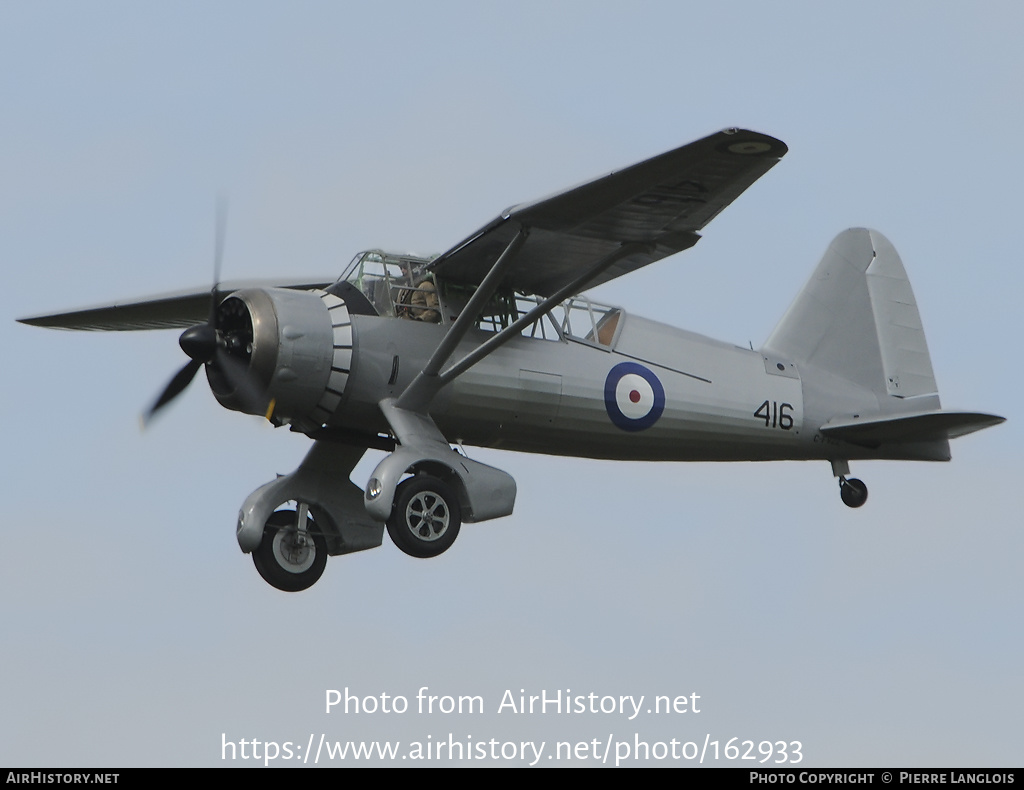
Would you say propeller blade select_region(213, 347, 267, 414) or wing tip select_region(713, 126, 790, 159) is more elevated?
wing tip select_region(713, 126, 790, 159)

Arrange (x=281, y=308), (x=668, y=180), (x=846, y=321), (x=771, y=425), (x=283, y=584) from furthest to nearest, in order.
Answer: (x=846, y=321) → (x=771, y=425) → (x=283, y=584) → (x=281, y=308) → (x=668, y=180)

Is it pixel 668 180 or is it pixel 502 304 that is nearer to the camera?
pixel 668 180

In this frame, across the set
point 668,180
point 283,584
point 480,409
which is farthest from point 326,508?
point 668,180

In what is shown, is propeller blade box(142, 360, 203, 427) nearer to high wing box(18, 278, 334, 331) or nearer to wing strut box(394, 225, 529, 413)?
high wing box(18, 278, 334, 331)

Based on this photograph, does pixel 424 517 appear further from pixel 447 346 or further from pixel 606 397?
pixel 606 397

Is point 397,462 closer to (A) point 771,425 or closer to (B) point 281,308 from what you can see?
(B) point 281,308

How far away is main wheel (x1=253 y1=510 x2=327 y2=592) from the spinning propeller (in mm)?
1639

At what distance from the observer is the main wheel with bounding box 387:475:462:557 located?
589 inches

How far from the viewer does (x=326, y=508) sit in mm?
16516

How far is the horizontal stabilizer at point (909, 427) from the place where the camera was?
670 inches

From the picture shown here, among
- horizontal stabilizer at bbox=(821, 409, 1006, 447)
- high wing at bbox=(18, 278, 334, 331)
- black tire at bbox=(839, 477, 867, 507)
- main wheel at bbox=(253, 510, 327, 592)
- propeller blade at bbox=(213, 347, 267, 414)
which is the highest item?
high wing at bbox=(18, 278, 334, 331)

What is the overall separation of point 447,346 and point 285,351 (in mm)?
1434

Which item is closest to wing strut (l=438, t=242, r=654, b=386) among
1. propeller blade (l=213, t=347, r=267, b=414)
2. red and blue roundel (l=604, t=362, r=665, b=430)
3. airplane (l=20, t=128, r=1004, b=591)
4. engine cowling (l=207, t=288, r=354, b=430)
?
airplane (l=20, t=128, r=1004, b=591)

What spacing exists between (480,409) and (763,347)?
358cm
